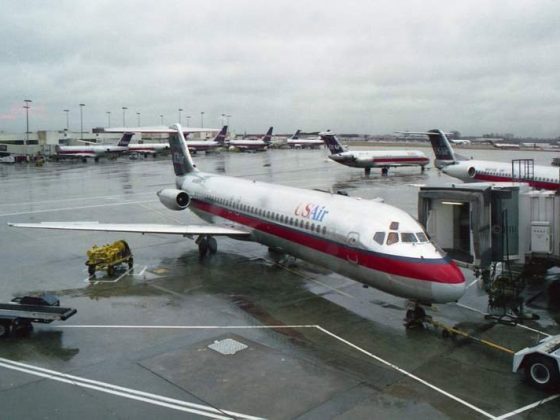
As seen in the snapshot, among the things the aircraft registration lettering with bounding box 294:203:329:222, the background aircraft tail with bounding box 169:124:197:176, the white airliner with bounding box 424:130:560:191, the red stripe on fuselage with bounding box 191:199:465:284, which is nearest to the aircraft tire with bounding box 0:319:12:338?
the red stripe on fuselage with bounding box 191:199:465:284

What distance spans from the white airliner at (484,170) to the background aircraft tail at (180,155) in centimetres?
1871

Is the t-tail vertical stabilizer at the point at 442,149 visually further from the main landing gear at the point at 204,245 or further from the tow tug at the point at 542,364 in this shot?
the tow tug at the point at 542,364

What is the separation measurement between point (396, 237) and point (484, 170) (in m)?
31.7

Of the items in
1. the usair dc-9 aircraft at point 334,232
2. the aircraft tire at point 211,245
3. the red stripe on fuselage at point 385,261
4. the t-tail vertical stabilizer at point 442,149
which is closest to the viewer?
the red stripe on fuselage at point 385,261

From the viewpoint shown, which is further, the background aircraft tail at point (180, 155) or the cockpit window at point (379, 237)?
the background aircraft tail at point (180, 155)

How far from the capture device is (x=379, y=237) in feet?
48.0

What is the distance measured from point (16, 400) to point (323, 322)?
26.3ft

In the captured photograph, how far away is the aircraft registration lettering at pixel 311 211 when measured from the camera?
17.1 metres

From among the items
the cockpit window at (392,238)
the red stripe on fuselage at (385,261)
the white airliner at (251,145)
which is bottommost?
the red stripe on fuselage at (385,261)

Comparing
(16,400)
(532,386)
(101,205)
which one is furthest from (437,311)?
(101,205)

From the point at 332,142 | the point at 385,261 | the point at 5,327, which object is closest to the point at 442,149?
Result: the point at 332,142

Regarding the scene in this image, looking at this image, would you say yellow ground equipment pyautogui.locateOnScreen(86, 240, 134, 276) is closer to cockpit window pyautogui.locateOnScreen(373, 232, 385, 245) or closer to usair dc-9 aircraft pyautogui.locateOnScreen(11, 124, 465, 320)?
usair dc-9 aircraft pyautogui.locateOnScreen(11, 124, 465, 320)

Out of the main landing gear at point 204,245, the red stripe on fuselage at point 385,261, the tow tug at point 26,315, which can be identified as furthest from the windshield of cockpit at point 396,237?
the main landing gear at point 204,245

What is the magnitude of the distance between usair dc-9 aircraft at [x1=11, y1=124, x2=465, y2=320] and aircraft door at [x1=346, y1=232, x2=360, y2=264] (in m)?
0.03
